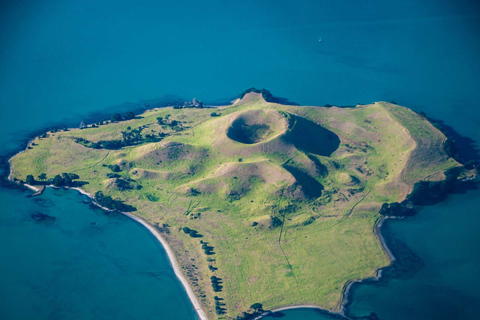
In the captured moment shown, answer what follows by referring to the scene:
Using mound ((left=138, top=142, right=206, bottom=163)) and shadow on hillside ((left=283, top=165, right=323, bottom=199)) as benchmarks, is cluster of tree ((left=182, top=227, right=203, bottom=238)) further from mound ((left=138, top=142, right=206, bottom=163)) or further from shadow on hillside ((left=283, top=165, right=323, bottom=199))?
shadow on hillside ((left=283, top=165, right=323, bottom=199))

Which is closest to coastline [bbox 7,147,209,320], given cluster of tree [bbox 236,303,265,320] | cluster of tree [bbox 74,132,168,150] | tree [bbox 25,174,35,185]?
tree [bbox 25,174,35,185]

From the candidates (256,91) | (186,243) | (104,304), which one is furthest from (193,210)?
(256,91)

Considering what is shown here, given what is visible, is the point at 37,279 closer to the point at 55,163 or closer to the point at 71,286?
the point at 71,286

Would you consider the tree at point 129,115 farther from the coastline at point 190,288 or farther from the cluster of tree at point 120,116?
the coastline at point 190,288

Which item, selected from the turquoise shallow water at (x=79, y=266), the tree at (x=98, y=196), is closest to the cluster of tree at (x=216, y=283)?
the turquoise shallow water at (x=79, y=266)

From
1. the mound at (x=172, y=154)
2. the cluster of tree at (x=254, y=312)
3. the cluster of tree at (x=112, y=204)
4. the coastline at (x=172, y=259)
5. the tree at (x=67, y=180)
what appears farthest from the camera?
the mound at (x=172, y=154)
